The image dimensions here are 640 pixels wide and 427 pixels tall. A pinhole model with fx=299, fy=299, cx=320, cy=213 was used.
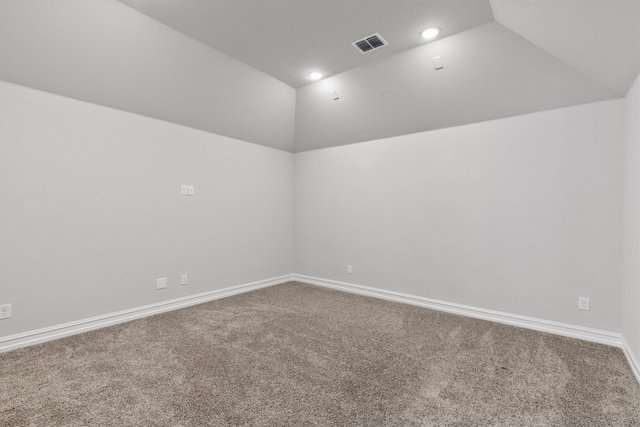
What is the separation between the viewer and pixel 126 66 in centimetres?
271

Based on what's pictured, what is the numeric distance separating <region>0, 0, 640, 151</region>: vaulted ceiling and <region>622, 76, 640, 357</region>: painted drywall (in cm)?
28

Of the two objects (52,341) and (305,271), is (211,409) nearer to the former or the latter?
(52,341)

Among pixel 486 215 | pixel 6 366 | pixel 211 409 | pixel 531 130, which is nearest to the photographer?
pixel 211 409

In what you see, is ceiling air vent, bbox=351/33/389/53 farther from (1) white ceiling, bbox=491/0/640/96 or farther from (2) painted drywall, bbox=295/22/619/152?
(1) white ceiling, bbox=491/0/640/96

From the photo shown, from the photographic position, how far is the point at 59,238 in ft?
8.79

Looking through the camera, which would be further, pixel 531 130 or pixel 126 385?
pixel 531 130

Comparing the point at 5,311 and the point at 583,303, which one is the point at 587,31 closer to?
Result: the point at 583,303

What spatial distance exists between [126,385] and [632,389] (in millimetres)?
3218

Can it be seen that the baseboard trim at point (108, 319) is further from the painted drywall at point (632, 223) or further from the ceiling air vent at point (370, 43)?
the painted drywall at point (632, 223)

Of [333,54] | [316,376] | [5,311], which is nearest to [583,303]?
[316,376]

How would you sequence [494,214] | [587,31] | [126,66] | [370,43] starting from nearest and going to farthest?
[587,31] → [126,66] → [370,43] → [494,214]

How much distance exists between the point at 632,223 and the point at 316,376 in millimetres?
2610

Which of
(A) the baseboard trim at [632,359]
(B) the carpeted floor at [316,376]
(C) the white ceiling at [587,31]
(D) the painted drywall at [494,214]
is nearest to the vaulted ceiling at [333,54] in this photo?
(C) the white ceiling at [587,31]

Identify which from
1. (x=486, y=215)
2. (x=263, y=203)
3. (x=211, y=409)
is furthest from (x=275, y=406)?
(x=263, y=203)
